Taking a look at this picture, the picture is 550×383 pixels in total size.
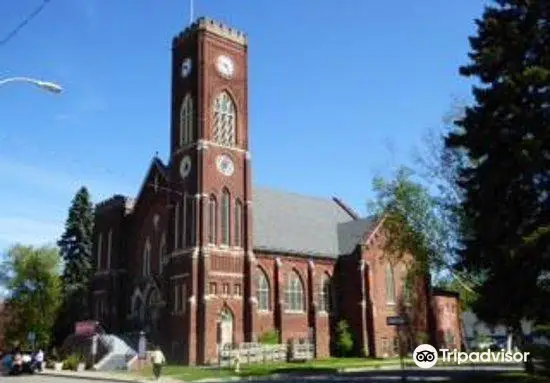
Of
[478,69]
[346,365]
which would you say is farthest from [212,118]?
[478,69]

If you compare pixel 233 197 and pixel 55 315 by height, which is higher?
pixel 233 197

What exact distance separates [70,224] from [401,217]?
41.9 m

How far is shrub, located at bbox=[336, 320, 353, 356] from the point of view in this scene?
5256cm

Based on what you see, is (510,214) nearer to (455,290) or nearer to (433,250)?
(433,250)

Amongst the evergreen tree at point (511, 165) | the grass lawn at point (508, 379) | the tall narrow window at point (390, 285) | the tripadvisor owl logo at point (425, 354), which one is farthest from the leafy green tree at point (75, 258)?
the evergreen tree at point (511, 165)

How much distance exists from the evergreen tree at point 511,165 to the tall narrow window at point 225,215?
Result: 78.7 feet

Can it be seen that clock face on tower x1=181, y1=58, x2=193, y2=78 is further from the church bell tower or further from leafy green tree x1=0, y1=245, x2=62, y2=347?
leafy green tree x1=0, y1=245, x2=62, y2=347

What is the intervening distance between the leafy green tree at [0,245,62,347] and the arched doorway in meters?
28.1

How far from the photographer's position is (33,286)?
6981cm

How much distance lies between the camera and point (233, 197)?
161ft

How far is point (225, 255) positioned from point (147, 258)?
968 cm

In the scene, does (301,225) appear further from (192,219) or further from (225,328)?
(225,328)

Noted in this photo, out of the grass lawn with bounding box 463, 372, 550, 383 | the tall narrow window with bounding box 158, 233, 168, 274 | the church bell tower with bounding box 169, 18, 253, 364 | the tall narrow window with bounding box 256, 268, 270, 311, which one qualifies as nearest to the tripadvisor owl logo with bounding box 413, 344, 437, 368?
the grass lawn with bounding box 463, 372, 550, 383

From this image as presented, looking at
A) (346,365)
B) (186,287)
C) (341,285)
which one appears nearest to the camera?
(346,365)
